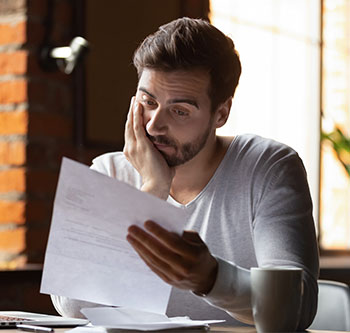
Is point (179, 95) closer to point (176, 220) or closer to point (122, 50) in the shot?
point (176, 220)

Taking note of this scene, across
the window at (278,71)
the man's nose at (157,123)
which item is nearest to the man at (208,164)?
the man's nose at (157,123)

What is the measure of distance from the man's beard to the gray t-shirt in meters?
0.09

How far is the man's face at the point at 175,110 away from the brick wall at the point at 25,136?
28.7 inches

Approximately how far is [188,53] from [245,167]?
0.30 m

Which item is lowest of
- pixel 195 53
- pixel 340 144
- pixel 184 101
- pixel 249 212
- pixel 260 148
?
pixel 340 144

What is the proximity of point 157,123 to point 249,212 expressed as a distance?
0.96 feet

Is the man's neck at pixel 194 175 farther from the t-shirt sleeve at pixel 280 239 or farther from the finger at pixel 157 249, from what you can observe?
the finger at pixel 157 249

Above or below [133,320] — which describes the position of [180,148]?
above

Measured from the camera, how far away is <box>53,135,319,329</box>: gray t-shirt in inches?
60.7

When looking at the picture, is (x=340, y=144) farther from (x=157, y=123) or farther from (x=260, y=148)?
(x=157, y=123)

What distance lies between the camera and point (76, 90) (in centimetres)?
253

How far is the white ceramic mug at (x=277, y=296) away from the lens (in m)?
1.23

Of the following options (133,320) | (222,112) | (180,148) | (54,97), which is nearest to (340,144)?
(54,97)

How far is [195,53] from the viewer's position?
1703mm
